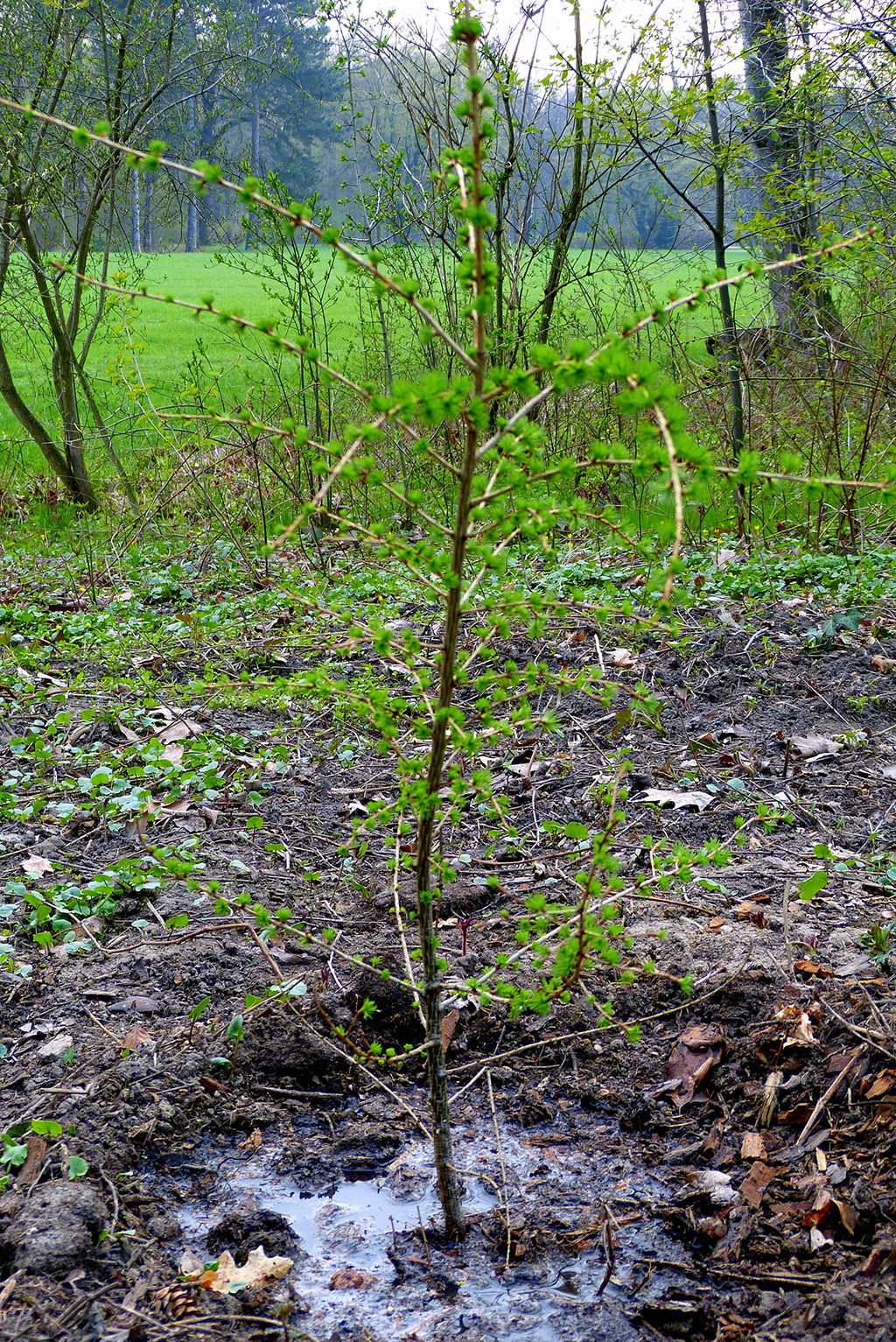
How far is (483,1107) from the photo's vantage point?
226 centimetres

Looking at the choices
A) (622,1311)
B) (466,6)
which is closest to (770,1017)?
(622,1311)

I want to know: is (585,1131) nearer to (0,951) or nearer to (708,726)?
(0,951)

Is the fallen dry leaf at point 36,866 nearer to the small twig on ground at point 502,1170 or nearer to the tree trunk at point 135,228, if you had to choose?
the small twig on ground at point 502,1170

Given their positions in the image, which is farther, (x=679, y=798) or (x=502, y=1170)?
(x=679, y=798)

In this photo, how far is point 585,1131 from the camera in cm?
218

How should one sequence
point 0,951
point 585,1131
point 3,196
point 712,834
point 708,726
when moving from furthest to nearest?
point 3,196 → point 708,726 → point 712,834 → point 0,951 → point 585,1131

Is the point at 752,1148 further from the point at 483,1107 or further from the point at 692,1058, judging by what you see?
the point at 483,1107

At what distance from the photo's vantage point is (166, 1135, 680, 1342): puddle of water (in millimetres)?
1717

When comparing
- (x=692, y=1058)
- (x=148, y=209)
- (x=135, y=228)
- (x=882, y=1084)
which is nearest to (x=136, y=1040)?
(x=692, y=1058)

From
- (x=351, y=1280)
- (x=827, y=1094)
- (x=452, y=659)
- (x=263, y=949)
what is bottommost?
(x=351, y=1280)

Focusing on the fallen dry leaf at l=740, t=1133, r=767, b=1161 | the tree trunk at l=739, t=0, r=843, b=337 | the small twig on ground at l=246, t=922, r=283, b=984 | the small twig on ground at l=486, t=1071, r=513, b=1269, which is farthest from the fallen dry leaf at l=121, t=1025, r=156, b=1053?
the tree trunk at l=739, t=0, r=843, b=337

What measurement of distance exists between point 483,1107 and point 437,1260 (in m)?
0.43

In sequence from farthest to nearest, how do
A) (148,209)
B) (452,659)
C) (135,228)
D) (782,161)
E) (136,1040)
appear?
(135,228)
(148,209)
(782,161)
(136,1040)
(452,659)

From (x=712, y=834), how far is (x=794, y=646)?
163 centimetres
